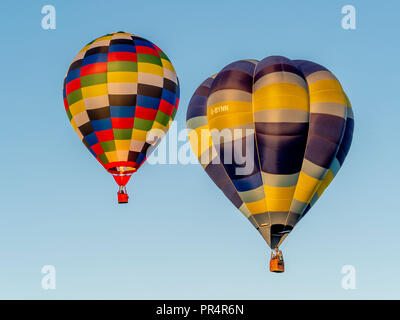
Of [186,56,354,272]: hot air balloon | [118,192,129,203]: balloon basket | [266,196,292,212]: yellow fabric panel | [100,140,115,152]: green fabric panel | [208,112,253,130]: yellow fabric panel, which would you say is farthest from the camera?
[100,140,115,152]: green fabric panel

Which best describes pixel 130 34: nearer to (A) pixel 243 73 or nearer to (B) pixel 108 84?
(B) pixel 108 84

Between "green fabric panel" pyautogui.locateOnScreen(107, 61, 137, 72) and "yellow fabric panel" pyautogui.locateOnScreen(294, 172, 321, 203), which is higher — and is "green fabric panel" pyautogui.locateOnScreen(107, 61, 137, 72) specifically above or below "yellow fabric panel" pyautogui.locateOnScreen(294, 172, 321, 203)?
above

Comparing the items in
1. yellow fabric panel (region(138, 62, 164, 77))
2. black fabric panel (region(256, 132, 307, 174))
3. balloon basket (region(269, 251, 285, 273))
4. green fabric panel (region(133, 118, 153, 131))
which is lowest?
balloon basket (region(269, 251, 285, 273))

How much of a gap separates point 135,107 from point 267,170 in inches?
202

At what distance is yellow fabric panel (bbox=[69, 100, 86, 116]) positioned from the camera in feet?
91.2

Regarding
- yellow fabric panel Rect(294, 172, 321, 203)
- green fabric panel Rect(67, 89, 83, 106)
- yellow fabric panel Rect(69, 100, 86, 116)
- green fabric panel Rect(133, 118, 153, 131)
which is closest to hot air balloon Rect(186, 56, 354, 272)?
yellow fabric panel Rect(294, 172, 321, 203)

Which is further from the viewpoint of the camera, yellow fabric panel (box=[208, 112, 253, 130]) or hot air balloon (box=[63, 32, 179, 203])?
hot air balloon (box=[63, 32, 179, 203])

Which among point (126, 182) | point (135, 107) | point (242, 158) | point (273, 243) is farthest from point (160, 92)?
point (273, 243)

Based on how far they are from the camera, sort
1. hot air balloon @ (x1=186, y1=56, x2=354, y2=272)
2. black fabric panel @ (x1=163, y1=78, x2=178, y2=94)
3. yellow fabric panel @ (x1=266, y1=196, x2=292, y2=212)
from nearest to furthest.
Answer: hot air balloon @ (x1=186, y1=56, x2=354, y2=272) → yellow fabric panel @ (x1=266, y1=196, x2=292, y2=212) → black fabric panel @ (x1=163, y1=78, x2=178, y2=94)

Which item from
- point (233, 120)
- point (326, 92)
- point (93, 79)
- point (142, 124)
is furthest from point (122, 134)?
point (326, 92)

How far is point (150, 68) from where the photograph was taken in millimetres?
28156

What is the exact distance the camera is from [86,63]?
2803cm

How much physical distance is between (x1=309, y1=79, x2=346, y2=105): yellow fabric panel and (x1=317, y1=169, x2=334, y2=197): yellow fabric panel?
1.96 metres

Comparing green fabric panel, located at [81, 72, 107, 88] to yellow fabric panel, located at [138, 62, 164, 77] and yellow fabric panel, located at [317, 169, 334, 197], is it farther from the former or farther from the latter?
yellow fabric panel, located at [317, 169, 334, 197]
